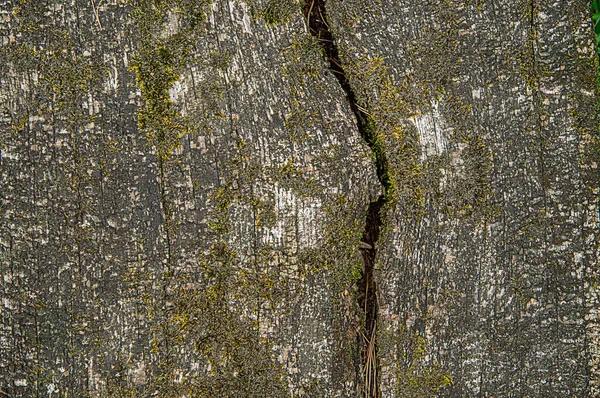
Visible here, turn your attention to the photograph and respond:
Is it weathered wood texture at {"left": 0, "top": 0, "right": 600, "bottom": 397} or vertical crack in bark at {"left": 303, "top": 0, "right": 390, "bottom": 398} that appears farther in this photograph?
vertical crack in bark at {"left": 303, "top": 0, "right": 390, "bottom": 398}

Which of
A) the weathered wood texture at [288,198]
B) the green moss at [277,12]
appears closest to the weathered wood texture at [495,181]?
the weathered wood texture at [288,198]

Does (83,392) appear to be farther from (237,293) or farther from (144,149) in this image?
(144,149)

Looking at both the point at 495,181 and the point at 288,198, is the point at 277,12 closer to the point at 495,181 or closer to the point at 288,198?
the point at 288,198

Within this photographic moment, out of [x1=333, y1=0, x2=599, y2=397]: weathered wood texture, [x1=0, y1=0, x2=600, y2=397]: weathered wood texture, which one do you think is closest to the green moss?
[x1=0, y1=0, x2=600, y2=397]: weathered wood texture

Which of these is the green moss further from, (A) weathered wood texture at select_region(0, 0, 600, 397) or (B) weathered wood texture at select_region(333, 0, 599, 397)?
(B) weathered wood texture at select_region(333, 0, 599, 397)

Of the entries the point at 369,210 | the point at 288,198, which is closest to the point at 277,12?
the point at 288,198

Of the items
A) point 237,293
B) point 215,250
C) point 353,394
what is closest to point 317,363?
point 353,394

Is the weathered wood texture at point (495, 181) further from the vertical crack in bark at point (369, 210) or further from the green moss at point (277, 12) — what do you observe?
the green moss at point (277, 12)
